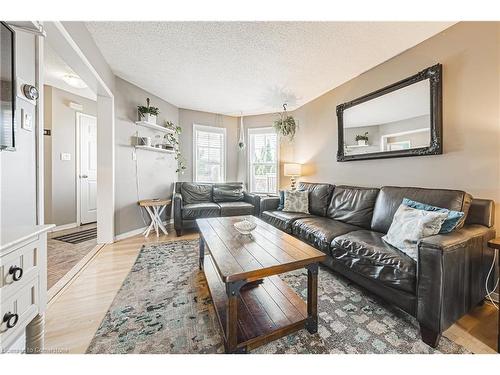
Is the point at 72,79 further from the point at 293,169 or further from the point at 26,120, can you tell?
the point at 293,169

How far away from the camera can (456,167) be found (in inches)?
72.2

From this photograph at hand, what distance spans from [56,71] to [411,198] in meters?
4.83

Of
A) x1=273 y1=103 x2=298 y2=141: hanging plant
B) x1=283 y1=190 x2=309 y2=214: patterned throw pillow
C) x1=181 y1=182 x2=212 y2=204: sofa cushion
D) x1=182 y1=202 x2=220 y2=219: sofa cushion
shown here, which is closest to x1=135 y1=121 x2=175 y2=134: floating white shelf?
x1=181 y1=182 x2=212 y2=204: sofa cushion

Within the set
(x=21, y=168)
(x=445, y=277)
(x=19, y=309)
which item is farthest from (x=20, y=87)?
(x=445, y=277)

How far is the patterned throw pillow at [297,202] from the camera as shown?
304cm

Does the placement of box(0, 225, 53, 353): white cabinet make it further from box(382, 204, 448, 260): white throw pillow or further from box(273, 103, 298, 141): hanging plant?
box(273, 103, 298, 141): hanging plant

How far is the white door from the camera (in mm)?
3975

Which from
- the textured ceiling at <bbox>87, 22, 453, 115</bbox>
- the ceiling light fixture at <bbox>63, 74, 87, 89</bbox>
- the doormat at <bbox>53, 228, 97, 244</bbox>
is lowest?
the doormat at <bbox>53, 228, 97, 244</bbox>

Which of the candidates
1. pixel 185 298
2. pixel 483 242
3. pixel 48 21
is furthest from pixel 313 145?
pixel 48 21

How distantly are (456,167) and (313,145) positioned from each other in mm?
2110
